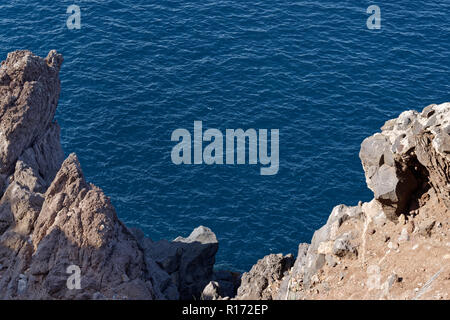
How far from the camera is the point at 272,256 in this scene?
4494cm

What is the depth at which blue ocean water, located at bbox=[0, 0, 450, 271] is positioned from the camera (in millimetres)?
69312

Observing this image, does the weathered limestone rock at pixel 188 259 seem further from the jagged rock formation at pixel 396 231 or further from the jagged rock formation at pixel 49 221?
the jagged rock formation at pixel 396 231

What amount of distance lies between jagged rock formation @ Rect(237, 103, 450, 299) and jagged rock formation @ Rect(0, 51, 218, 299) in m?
11.4

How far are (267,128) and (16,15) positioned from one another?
47988 mm

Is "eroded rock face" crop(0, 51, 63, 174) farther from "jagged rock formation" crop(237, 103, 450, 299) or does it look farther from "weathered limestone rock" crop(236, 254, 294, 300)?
"jagged rock formation" crop(237, 103, 450, 299)

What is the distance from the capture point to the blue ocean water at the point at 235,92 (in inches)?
2729

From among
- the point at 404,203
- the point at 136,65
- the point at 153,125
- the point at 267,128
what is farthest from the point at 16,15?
the point at 404,203

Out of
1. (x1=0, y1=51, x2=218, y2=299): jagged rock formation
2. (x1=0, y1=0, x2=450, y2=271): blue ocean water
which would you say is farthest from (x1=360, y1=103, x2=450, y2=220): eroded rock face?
(x1=0, y1=0, x2=450, y2=271): blue ocean water

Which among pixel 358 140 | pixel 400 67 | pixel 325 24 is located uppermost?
pixel 325 24

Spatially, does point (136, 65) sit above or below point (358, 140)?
above

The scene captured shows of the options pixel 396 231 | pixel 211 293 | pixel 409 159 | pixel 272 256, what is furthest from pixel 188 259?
pixel 409 159

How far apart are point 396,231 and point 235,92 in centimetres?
5130
